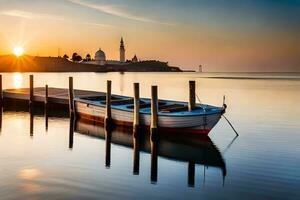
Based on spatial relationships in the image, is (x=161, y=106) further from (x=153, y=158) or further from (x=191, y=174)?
(x=191, y=174)

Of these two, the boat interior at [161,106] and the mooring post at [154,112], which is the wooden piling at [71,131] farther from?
the mooring post at [154,112]

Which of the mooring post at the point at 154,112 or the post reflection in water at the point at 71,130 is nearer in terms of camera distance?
the mooring post at the point at 154,112

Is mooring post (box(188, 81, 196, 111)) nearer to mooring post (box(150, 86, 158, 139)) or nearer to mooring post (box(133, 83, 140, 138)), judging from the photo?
mooring post (box(150, 86, 158, 139))

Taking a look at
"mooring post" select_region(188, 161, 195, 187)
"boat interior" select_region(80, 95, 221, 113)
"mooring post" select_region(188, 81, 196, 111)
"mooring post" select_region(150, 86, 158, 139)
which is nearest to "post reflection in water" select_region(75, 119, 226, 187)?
"mooring post" select_region(188, 161, 195, 187)

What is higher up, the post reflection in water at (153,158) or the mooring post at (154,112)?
the mooring post at (154,112)

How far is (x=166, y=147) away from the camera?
66.0ft

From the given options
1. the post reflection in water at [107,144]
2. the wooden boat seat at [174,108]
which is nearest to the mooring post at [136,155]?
the post reflection in water at [107,144]

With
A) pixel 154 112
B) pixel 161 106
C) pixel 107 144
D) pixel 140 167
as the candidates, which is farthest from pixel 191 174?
pixel 161 106

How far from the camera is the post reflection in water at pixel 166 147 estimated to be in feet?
55.5

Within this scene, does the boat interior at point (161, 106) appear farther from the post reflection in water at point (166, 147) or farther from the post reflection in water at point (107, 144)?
the post reflection in water at point (107, 144)

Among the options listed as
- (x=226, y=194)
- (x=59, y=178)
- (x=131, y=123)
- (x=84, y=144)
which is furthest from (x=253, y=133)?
(x=59, y=178)

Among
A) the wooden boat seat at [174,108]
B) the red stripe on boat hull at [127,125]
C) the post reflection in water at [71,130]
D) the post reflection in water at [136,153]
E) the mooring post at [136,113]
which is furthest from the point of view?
the wooden boat seat at [174,108]

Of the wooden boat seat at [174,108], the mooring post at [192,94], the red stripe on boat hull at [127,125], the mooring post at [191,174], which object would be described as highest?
the mooring post at [192,94]

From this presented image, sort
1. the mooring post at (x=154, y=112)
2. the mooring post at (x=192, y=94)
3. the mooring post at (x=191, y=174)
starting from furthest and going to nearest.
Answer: the mooring post at (x=192, y=94)
the mooring post at (x=154, y=112)
the mooring post at (x=191, y=174)
